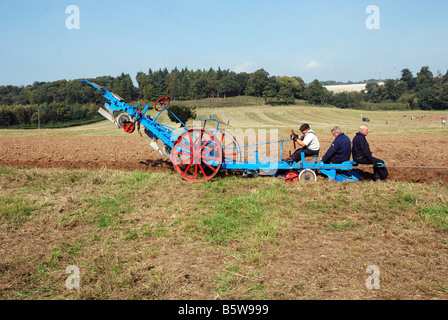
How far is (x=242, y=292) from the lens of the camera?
408 centimetres

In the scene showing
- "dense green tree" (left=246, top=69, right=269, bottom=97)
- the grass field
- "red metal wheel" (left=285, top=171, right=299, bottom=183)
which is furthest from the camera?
"dense green tree" (left=246, top=69, right=269, bottom=97)

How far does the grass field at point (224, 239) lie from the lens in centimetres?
421

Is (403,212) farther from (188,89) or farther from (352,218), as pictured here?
(188,89)

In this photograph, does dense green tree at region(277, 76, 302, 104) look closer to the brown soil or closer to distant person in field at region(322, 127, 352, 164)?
the brown soil

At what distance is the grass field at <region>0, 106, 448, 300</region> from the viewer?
4.21m

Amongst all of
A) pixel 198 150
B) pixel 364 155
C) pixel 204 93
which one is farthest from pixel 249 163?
pixel 204 93

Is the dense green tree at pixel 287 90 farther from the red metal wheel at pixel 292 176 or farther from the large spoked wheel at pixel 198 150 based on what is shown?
the large spoked wheel at pixel 198 150

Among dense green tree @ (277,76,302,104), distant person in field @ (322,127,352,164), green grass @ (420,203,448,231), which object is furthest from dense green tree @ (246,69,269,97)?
green grass @ (420,203,448,231)

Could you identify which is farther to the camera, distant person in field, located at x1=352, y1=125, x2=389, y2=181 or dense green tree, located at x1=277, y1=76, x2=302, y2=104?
dense green tree, located at x1=277, y1=76, x2=302, y2=104

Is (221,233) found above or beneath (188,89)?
beneath

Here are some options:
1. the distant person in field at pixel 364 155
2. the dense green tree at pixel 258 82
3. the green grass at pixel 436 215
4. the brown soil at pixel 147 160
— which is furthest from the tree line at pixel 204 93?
the green grass at pixel 436 215
